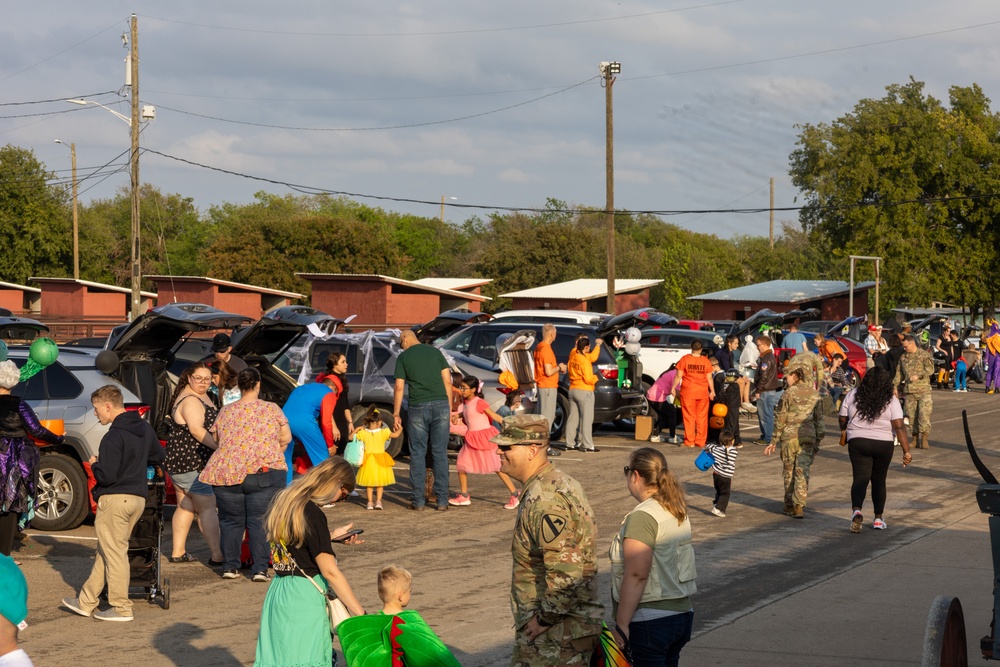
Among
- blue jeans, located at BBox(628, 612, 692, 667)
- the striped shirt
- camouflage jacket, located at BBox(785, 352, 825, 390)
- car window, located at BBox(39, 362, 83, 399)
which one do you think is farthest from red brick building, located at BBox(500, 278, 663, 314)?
blue jeans, located at BBox(628, 612, 692, 667)

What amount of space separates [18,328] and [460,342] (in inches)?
292

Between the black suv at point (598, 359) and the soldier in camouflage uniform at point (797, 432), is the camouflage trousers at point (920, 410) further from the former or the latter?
the soldier in camouflage uniform at point (797, 432)

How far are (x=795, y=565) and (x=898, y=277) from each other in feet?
152

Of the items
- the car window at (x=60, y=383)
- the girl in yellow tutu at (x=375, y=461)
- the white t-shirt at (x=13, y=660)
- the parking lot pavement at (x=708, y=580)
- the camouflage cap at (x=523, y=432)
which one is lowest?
the parking lot pavement at (x=708, y=580)

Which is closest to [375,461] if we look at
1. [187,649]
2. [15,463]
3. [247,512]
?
[247,512]

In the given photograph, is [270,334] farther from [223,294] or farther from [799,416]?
[223,294]

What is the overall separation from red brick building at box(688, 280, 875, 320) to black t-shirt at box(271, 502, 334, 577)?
51572mm

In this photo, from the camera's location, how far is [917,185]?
52656 millimetres

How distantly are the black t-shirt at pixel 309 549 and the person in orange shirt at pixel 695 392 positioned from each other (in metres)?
14.0

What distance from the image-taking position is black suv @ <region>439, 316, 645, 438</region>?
1948cm

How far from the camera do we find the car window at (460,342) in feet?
65.4

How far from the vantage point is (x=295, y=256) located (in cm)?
7069

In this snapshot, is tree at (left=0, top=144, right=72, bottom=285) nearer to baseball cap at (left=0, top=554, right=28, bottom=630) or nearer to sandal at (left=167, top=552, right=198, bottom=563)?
sandal at (left=167, top=552, right=198, bottom=563)

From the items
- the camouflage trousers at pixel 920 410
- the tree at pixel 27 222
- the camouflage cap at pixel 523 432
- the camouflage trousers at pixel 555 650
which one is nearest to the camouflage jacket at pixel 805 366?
the camouflage trousers at pixel 920 410
